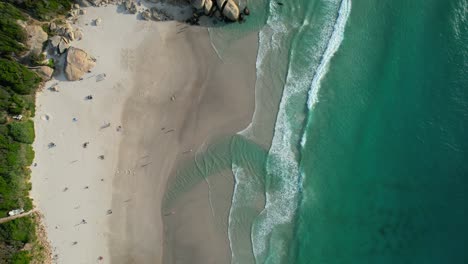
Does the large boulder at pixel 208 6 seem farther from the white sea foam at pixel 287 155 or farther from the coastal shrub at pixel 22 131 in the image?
the coastal shrub at pixel 22 131

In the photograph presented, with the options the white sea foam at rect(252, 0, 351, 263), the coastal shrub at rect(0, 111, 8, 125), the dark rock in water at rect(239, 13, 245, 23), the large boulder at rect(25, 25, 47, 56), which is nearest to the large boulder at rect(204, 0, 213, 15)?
the dark rock in water at rect(239, 13, 245, 23)

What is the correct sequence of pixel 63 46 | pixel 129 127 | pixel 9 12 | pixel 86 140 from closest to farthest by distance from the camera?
pixel 9 12 < pixel 63 46 < pixel 86 140 < pixel 129 127

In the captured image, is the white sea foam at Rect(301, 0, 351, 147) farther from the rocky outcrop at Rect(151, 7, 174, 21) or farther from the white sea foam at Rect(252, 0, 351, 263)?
the rocky outcrop at Rect(151, 7, 174, 21)

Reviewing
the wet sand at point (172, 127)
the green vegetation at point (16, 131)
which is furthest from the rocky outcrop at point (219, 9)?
the green vegetation at point (16, 131)

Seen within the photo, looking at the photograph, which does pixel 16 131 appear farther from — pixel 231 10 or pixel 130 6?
pixel 231 10

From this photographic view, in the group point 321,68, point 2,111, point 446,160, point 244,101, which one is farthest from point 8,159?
point 446,160

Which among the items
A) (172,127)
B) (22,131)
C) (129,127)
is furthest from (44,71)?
(172,127)
